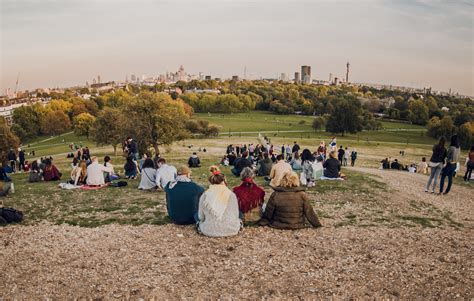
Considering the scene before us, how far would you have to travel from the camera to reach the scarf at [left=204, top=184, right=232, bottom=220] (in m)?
10.3

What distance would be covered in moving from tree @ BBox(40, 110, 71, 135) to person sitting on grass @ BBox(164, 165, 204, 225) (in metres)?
118

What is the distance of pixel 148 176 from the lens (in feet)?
54.9

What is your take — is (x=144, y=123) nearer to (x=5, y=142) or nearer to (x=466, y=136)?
(x=5, y=142)

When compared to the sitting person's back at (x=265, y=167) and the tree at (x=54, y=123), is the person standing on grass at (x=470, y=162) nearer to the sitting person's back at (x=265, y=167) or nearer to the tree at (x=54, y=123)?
the sitting person's back at (x=265, y=167)

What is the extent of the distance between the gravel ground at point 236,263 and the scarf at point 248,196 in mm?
724

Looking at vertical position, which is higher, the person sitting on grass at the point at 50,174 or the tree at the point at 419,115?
the tree at the point at 419,115

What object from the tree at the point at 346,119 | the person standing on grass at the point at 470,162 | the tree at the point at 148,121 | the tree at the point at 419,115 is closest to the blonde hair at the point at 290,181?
the person standing on grass at the point at 470,162

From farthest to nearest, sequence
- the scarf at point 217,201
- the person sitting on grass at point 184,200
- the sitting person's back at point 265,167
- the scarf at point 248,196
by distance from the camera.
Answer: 1. the sitting person's back at point 265,167
2. the person sitting on grass at point 184,200
3. the scarf at point 248,196
4. the scarf at point 217,201

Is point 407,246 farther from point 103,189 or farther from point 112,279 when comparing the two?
point 103,189

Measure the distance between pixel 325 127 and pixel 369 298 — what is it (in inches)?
3823

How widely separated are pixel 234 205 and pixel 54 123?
397 feet

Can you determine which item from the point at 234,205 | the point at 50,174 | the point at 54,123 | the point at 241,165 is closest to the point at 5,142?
the point at 50,174

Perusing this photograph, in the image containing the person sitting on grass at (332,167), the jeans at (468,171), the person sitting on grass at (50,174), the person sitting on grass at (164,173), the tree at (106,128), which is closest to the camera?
the person sitting on grass at (164,173)

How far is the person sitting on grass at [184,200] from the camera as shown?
37.4 feet
